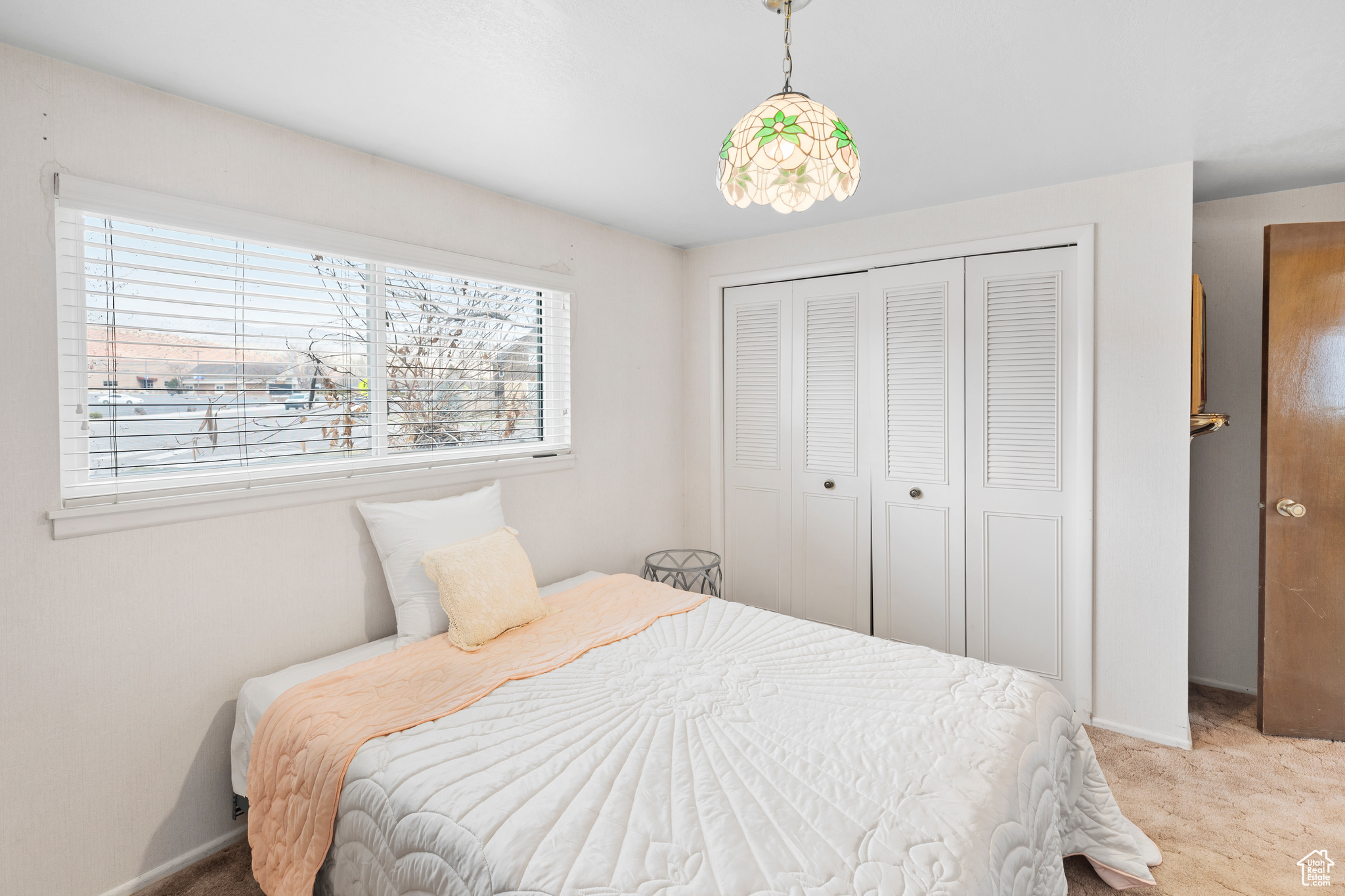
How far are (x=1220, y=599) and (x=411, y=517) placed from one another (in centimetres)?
394

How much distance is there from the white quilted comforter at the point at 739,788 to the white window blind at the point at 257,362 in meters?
1.19

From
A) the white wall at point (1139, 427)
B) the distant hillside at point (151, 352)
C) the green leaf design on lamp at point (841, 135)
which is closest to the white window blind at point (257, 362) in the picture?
the distant hillside at point (151, 352)

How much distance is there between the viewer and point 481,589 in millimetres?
2295

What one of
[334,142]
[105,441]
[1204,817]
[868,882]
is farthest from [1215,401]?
[105,441]

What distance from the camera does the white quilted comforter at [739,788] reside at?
Answer: 1.25 meters

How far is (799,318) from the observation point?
11.9 feet

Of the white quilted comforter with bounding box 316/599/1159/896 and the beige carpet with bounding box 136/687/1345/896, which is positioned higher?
the white quilted comforter with bounding box 316/599/1159/896

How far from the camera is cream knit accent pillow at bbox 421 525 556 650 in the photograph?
2.24m

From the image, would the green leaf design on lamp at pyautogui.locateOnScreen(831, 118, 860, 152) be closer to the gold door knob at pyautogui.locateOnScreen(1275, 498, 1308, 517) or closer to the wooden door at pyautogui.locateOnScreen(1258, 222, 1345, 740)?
the wooden door at pyautogui.locateOnScreen(1258, 222, 1345, 740)

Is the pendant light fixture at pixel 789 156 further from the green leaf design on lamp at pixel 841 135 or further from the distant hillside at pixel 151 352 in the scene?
the distant hillside at pixel 151 352

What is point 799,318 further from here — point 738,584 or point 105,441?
point 105,441

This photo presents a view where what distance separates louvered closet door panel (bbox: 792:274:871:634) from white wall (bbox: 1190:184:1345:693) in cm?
165

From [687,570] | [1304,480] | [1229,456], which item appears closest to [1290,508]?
[1304,480]
